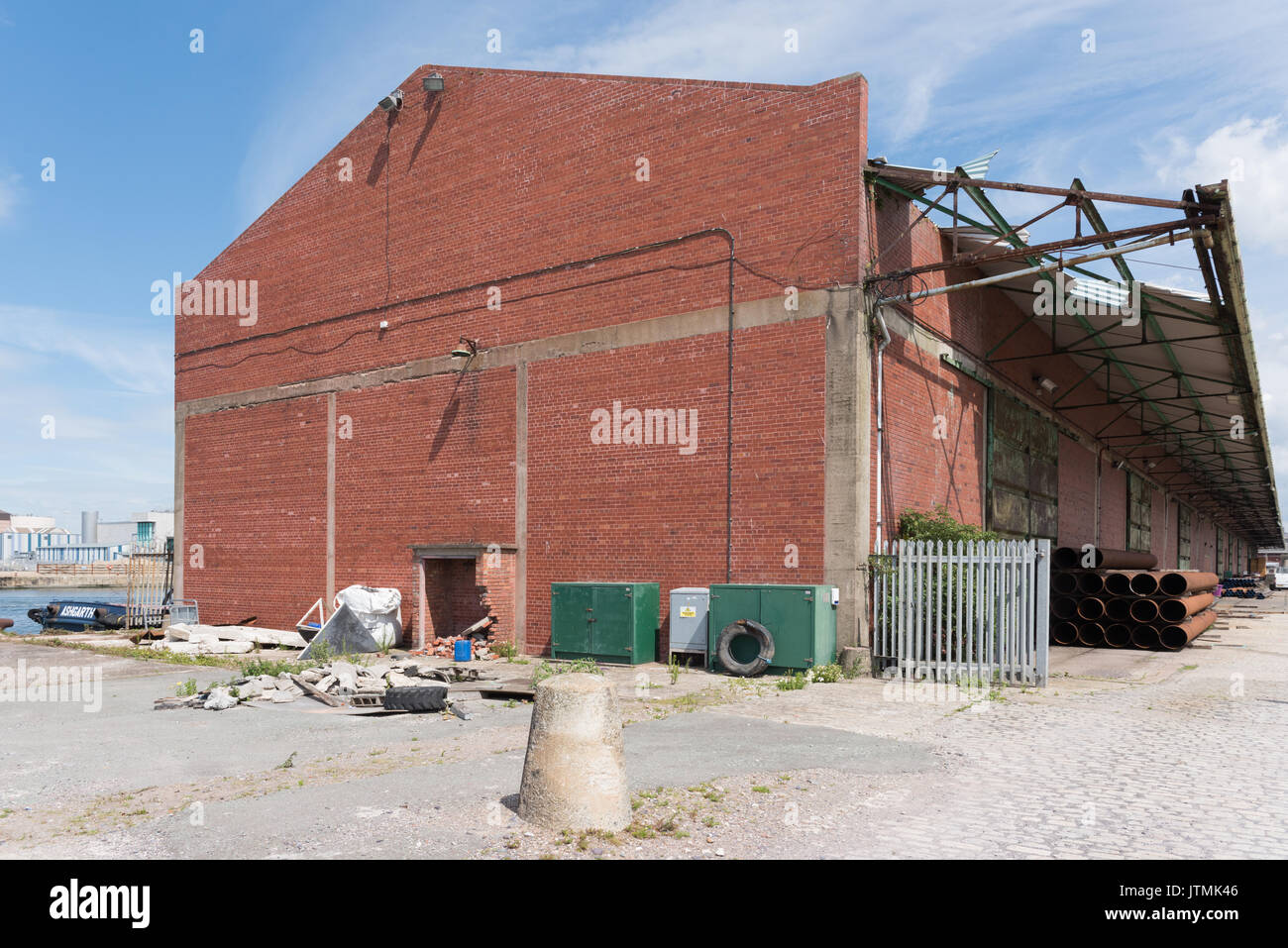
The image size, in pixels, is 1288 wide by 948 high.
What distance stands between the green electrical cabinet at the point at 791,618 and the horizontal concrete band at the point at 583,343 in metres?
4.25

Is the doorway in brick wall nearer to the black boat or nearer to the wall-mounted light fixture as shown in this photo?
the wall-mounted light fixture

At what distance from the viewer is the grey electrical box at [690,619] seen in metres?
15.0

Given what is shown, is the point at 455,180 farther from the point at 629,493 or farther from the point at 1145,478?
the point at 1145,478

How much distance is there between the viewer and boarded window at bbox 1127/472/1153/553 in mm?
37406

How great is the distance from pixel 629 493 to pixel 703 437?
1.75 meters

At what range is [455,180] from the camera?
19.7m

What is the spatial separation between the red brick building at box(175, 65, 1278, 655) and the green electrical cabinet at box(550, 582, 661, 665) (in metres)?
0.75

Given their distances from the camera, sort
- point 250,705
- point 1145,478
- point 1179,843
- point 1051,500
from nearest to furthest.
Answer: point 1179,843 < point 250,705 < point 1051,500 < point 1145,478

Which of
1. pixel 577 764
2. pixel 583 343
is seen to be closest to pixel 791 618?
pixel 583 343

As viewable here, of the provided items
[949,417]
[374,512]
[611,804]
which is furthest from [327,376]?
[611,804]

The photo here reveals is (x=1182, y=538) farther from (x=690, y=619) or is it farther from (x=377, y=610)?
(x=377, y=610)

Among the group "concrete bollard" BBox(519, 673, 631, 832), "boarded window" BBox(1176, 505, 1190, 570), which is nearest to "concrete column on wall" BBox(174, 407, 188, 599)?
"concrete bollard" BBox(519, 673, 631, 832)

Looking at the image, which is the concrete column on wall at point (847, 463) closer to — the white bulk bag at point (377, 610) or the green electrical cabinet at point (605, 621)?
the green electrical cabinet at point (605, 621)

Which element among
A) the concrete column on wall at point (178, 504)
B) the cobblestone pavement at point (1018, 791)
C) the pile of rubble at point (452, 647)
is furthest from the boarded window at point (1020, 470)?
the concrete column on wall at point (178, 504)
